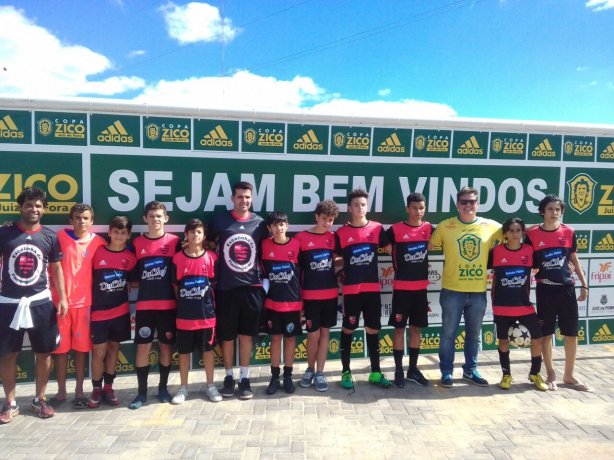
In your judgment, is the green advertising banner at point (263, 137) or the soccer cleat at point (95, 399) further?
the green advertising banner at point (263, 137)

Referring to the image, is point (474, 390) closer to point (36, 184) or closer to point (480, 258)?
point (480, 258)

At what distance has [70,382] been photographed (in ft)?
14.8

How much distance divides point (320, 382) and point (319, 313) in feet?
2.31

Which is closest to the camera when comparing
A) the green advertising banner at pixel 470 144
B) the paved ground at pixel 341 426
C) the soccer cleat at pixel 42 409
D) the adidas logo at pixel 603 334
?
the paved ground at pixel 341 426

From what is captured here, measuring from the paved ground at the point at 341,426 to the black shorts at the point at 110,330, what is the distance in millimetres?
642

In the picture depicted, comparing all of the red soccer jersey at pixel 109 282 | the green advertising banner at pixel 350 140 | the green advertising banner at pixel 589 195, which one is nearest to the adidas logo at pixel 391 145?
the green advertising banner at pixel 350 140

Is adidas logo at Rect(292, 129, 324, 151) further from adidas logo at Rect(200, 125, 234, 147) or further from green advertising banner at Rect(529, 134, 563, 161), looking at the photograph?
green advertising banner at Rect(529, 134, 563, 161)

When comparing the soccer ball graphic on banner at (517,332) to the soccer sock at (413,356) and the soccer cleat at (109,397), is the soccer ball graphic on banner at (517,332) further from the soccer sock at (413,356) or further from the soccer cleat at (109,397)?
the soccer cleat at (109,397)

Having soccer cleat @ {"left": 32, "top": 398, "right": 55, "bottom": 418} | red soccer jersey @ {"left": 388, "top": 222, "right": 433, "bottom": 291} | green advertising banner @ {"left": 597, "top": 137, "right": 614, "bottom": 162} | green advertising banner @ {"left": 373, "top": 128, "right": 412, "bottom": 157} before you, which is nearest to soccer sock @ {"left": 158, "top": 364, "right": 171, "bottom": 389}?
soccer cleat @ {"left": 32, "top": 398, "right": 55, "bottom": 418}

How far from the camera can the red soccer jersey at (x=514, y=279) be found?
430 cm

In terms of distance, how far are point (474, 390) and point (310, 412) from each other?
Result: 5.88 ft

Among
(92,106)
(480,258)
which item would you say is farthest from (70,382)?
(480,258)

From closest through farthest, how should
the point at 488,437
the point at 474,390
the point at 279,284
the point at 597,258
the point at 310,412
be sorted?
the point at 488,437
the point at 310,412
the point at 279,284
the point at 474,390
the point at 597,258

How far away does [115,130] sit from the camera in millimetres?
4273
